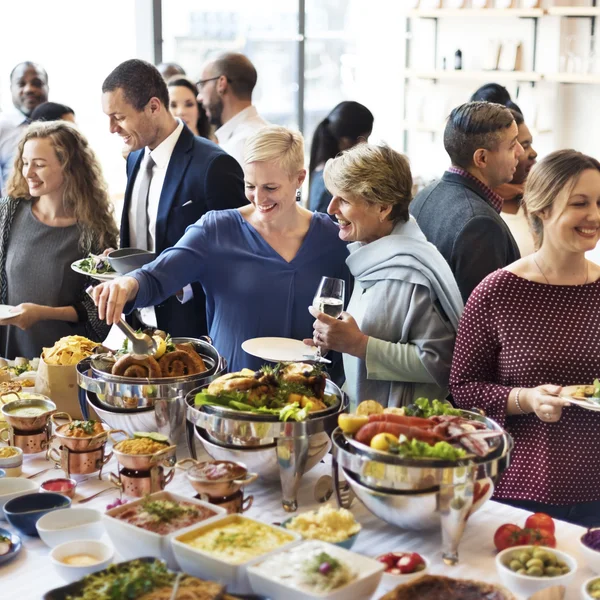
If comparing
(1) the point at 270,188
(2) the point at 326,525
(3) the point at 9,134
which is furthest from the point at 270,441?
(3) the point at 9,134

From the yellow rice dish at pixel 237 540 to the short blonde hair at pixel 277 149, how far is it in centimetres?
123

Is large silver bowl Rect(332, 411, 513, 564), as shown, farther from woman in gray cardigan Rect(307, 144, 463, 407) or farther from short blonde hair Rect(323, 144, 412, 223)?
short blonde hair Rect(323, 144, 412, 223)

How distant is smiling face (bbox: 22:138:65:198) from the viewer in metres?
3.49

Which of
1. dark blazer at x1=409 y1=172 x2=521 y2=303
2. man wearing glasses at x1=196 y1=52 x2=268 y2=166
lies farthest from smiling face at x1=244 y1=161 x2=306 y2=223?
man wearing glasses at x1=196 y1=52 x2=268 y2=166

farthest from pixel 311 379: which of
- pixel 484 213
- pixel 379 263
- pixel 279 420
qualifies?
pixel 484 213

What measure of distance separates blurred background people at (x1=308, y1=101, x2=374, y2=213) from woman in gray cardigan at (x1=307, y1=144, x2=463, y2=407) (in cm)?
146

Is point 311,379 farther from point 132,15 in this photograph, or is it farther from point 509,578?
point 132,15

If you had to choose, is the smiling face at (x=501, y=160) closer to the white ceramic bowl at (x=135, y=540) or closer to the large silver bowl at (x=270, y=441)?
the large silver bowl at (x=270, y=441)

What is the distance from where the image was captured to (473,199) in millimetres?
3045

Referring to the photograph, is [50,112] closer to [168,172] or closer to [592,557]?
[168,172]

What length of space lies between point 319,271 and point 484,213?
0.58m

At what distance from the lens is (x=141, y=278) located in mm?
2686

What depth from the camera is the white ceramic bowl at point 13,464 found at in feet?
7.16

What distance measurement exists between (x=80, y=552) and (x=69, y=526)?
15cm
